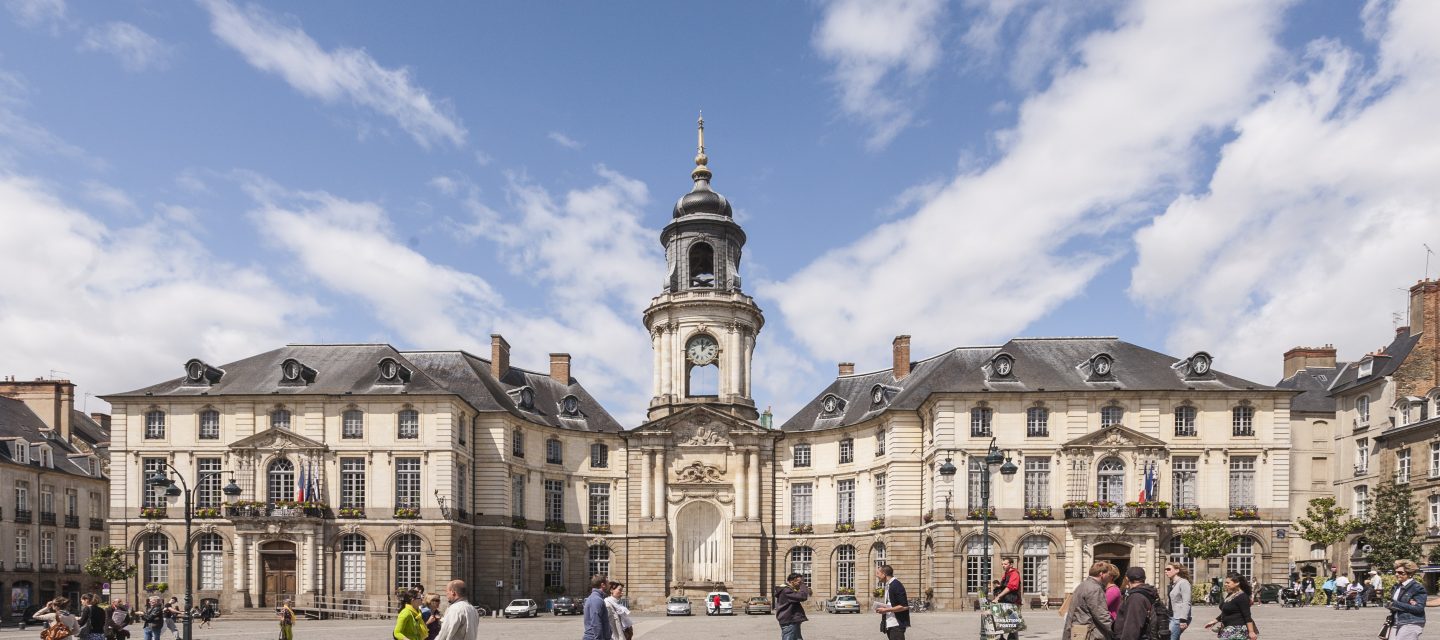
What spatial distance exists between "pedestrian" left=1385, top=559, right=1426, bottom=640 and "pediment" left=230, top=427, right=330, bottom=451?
1771 inches

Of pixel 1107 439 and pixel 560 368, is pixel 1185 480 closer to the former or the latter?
pixel 1107 439

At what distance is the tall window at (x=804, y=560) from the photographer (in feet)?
195

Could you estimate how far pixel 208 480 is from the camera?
169ft

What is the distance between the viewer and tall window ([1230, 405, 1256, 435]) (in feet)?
169

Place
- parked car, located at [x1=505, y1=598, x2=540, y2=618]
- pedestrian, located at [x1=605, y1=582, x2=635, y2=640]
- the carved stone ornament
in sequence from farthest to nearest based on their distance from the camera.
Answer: the carved stone ornament < parked car, located at [x1=505, y1=598, x2=540, y2=618] < pedestrian, located at [x1=605, y1=582, x2=635, y2=640]

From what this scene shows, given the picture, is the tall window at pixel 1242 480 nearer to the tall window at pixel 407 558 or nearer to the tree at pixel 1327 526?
the tree at pixel 1327 526

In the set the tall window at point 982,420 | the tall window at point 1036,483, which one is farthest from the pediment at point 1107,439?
the tall window at point 982,420

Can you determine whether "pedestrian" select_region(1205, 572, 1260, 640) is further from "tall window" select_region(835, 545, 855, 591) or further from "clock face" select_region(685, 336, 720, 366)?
"clock face" select_region(685, 336, 720, 366)

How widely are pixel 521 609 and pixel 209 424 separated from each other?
1680cm

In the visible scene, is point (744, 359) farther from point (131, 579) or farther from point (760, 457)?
point (131, 579)

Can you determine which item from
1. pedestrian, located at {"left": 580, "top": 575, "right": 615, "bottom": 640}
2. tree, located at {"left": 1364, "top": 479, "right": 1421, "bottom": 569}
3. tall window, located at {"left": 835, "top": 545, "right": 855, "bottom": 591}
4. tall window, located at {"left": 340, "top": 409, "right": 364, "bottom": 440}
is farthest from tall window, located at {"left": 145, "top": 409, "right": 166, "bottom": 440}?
tree, located at {"left": 1364, "top": 479, "right": 1421, "bottom": 569}

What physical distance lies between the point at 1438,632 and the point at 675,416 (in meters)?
38.5

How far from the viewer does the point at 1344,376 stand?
6078cm

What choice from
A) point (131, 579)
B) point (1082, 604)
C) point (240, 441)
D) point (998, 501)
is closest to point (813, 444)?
point (998, 501)
